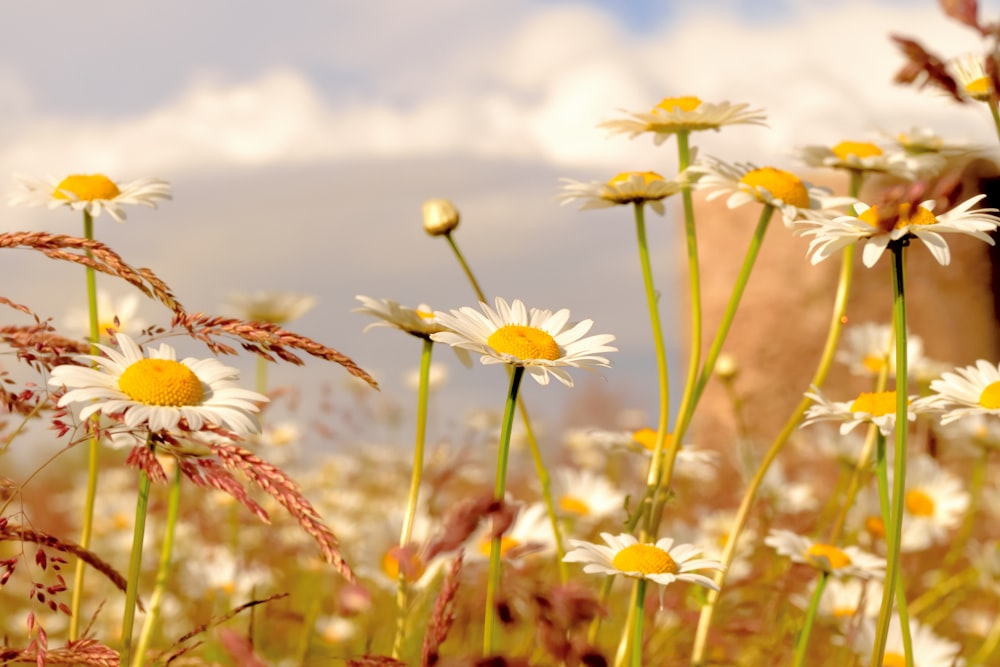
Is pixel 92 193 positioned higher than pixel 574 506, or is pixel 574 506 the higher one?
pixel 92 193

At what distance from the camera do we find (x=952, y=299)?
5961mm

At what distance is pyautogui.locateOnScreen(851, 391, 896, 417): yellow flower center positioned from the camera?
1.51m

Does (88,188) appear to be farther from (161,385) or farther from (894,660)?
(894,660)

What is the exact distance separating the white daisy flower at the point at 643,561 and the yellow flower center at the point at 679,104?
27.6 inches

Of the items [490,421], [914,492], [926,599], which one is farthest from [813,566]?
[490,421]

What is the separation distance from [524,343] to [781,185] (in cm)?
61

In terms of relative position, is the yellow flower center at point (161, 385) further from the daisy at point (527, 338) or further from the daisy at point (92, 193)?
the daisy at point (92, 193)

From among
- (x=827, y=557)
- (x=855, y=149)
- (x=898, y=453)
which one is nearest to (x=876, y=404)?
(x=827, y=557)

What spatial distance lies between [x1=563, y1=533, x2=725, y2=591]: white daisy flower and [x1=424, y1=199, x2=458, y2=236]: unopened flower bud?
59 cm

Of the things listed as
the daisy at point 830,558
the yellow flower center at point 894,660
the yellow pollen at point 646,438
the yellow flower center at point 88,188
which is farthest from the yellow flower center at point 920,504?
the yellow flower center at point 88,188

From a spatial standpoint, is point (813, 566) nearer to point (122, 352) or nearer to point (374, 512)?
point (122, 352)

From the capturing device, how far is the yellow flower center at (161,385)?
1.05 metres

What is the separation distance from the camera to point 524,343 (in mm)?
1250

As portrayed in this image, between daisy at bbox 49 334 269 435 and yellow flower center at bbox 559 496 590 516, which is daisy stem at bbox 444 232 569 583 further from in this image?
yellow flower center at bbox 559 496 590 516
